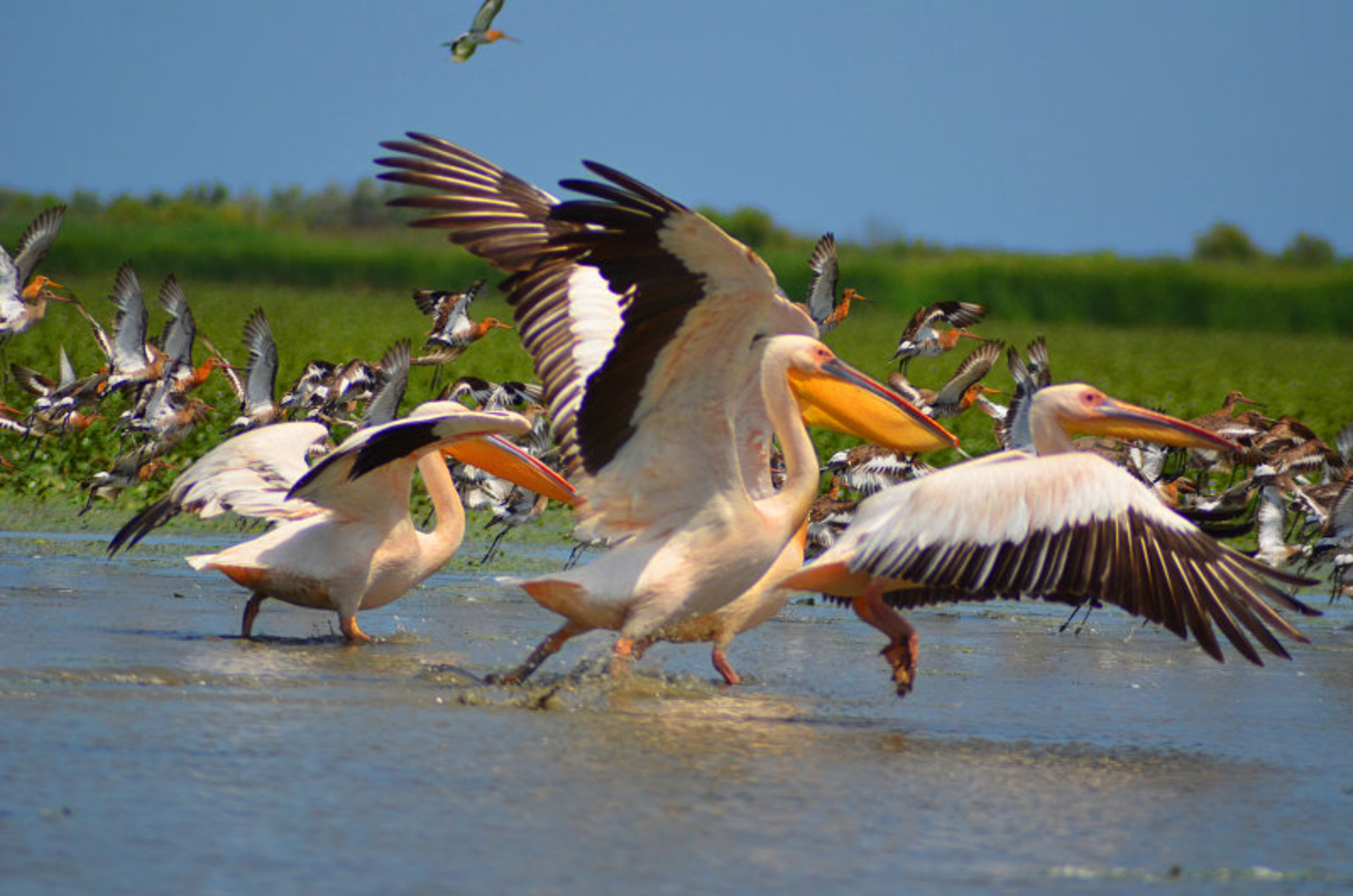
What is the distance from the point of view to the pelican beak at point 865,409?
5.39 metres

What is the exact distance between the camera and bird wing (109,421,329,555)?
6293 mm

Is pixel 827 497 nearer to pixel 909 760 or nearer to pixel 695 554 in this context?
pixel 695 554

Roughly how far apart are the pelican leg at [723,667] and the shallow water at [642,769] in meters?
0.12

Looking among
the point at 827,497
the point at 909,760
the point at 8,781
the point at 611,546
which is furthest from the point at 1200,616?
the point at 827,497

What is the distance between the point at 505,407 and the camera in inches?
428

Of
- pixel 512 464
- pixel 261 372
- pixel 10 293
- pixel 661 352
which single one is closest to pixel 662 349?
pixel 661 352

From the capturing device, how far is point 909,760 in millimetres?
4070

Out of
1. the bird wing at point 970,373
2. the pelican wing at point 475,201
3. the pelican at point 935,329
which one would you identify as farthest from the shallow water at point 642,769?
the pelican at point 935,329

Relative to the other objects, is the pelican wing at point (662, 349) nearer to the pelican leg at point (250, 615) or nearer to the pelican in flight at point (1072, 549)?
the pelican in flight at point (1072, 549)

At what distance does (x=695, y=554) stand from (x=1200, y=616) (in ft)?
4.58

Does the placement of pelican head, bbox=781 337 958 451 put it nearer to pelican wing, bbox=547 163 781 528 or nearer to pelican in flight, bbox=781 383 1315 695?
pelican wing, bbox=547 163 781 528

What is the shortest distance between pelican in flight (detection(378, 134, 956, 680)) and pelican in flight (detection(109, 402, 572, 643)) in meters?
0.46

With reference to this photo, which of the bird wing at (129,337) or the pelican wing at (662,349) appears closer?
the pelican wing at (662,349)

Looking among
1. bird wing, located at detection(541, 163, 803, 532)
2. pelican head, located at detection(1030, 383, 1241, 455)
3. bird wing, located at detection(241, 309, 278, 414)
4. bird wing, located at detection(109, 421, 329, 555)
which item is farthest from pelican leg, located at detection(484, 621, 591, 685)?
bird wing, located at detection(241, 309, 278, 414)
